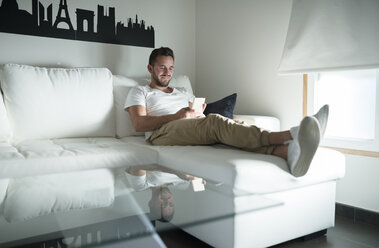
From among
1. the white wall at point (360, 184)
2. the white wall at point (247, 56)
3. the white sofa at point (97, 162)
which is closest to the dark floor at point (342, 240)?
the white sofa at point (97, 162)

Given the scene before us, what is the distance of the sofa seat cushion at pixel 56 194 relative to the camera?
100cm

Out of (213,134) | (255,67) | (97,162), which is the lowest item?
(97,162)

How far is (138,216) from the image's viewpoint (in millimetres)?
971

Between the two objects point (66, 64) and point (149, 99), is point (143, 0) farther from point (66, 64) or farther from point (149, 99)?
point (149, 99)

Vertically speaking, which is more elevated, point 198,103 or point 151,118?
point 198,103

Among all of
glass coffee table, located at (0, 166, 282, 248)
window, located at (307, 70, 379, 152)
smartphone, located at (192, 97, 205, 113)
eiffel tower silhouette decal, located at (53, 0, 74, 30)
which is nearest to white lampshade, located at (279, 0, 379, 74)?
window, located at (307, 70, 379, 152)

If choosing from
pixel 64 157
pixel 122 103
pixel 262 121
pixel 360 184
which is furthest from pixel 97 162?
pixel 360 184

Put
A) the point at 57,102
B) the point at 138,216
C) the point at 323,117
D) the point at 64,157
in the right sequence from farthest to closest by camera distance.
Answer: the point at 57,102 < the point at 64,157 < the point at 323,117 < the point at 138,216

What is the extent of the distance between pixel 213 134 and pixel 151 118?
0.55 meters

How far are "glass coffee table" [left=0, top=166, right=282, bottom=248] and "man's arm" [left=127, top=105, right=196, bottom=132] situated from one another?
116cm

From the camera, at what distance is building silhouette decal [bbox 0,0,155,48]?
2861 mm

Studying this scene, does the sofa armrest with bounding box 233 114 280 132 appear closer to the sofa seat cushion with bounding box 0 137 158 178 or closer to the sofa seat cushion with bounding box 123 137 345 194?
the sofa seat cushion with bounding box 123 137 345 194

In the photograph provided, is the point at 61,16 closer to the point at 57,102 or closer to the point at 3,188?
the point at 57,102

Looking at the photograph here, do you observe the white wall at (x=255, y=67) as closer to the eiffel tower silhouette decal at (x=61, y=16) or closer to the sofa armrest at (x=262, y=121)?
the sofa armrest at (x=262, y=121)
